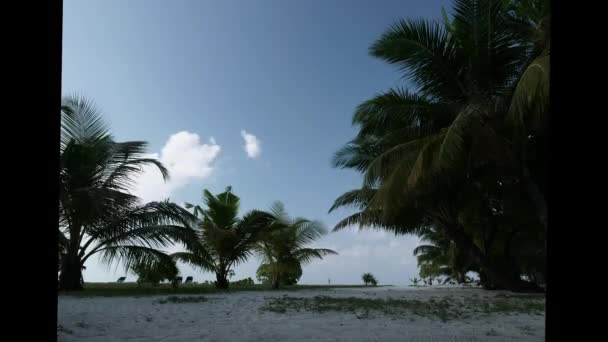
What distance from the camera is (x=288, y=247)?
14.1 m

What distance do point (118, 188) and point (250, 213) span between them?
3838 millimetres

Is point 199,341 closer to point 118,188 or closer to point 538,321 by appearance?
point 538,321

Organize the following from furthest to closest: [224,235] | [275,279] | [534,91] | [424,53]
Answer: [275,279] → [224,235] → [424,53] → [534,91]

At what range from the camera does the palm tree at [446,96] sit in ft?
29.9

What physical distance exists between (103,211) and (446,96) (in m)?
8.74

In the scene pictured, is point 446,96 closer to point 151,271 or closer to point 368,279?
point 151,271

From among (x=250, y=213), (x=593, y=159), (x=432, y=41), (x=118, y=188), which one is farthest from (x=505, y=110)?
(x=118, y=188)

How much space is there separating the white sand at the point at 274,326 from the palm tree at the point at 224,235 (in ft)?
21.4

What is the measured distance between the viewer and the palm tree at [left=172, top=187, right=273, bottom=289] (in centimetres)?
1262

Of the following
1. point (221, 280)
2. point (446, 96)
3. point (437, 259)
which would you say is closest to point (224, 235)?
point (221, 280)

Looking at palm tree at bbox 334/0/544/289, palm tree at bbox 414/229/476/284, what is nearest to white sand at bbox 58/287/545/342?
palm tree at bbox 334/0/544/289

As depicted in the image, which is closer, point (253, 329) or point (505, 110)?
point (253, 329)

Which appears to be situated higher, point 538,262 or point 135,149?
point 135,149

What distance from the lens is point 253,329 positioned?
4312 millimetres
